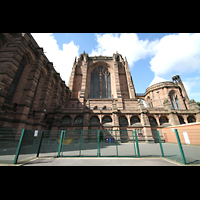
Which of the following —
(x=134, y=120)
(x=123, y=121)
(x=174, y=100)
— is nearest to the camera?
(x=123, y=121)

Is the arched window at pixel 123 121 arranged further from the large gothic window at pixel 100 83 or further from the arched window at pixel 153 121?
the large gothic window at pixel 100 83

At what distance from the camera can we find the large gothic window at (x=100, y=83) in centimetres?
2794

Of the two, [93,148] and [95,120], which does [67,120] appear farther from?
[93,148]

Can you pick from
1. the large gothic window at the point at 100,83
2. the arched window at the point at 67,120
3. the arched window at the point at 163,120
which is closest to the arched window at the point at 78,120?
the arched window at the point at 67,120

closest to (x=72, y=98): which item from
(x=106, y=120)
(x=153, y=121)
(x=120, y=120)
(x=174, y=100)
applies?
(x=106, y=120)

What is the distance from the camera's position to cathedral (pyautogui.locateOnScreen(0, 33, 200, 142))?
34.5 ft

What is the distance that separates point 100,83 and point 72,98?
33.0 ft

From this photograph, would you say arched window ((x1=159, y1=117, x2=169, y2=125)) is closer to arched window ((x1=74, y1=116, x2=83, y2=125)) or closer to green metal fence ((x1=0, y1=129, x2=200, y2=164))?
green metal fence ((x1=0, y1=129, x2=200, y2=164))

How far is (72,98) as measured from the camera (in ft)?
86.0

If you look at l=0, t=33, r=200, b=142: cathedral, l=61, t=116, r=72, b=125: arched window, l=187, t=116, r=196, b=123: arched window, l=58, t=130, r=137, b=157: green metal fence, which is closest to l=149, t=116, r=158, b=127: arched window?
l=0, t=33, r=200, b=142: cathedral
